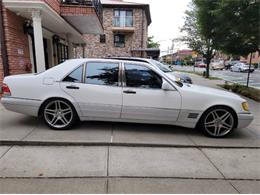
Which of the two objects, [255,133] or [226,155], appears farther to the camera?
[255,133]

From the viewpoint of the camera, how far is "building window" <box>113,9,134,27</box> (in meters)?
25.3

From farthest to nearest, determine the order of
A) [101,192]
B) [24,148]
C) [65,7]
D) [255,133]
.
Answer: [65,7] → [255,133] → [24,148] → [101,192]

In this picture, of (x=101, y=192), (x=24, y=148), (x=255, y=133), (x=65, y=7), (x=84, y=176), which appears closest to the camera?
(x=101, y=192)

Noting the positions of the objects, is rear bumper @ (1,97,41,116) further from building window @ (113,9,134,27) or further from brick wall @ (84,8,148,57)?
building window @ (113,9,134,27)

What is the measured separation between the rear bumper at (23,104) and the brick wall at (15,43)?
344 cm

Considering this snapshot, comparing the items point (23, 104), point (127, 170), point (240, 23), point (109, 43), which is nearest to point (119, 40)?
point (109, 43)

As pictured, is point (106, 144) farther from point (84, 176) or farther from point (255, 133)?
point (255, 133)

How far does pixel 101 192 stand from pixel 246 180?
6.55 ft

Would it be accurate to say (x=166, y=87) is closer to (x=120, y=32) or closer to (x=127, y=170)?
(x=127, y=170)

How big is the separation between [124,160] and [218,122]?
7.15 ft

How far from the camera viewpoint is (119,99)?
432 cm

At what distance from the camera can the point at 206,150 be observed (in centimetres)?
387

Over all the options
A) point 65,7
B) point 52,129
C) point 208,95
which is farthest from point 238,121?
point 65,7

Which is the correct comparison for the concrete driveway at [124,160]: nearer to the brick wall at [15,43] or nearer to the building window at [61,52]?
the brick wall at [15,43]
